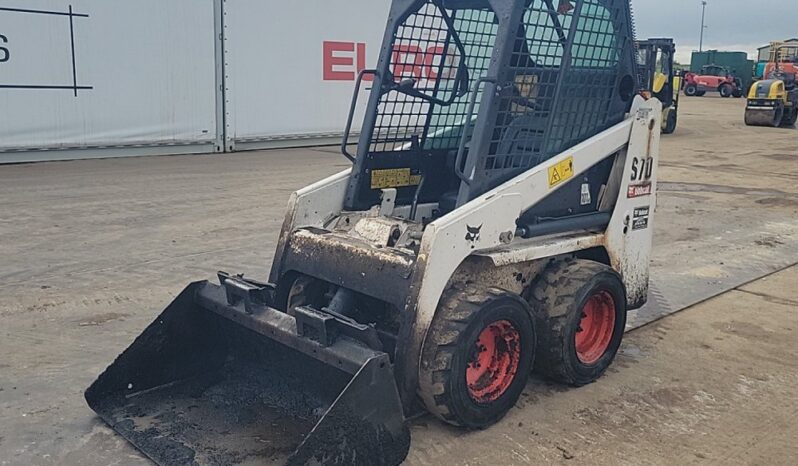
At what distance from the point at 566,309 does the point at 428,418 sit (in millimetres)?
814

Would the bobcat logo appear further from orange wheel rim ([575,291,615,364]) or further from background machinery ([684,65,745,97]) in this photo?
background machinery ([684,65,745,97])

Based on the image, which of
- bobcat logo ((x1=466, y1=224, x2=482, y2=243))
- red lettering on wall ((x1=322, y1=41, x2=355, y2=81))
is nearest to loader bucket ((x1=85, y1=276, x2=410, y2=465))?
bobcat logo ((x1=466, y1=224, x2=482, y2=243))

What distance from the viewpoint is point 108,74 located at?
38.3ft

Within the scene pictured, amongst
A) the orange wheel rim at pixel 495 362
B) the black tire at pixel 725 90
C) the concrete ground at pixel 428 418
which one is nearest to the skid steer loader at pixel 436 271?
the orange wheel rim at pixel 495 362

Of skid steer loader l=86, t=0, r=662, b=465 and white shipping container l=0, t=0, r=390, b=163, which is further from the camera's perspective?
white shipping container l=0, t=0, r=390, b=163

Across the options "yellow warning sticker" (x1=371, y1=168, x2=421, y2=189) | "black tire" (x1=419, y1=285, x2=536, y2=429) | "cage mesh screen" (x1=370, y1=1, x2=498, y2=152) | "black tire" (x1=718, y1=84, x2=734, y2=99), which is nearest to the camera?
"black tire" (x1=419, y1=285, x2=536, y2=429)

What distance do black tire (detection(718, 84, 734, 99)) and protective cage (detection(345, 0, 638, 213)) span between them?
120 feet

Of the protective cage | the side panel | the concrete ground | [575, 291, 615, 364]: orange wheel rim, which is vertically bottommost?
the concrete ground

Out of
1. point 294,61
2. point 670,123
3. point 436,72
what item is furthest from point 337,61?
point 436,72

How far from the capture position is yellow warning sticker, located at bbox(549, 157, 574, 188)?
3594 millimetres

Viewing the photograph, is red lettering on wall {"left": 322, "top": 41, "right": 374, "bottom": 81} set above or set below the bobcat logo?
above

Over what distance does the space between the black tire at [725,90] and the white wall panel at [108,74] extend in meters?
31.1

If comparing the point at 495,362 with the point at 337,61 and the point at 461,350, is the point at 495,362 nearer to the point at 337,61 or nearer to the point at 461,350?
the point at 461,350

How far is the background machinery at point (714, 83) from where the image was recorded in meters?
37.1
